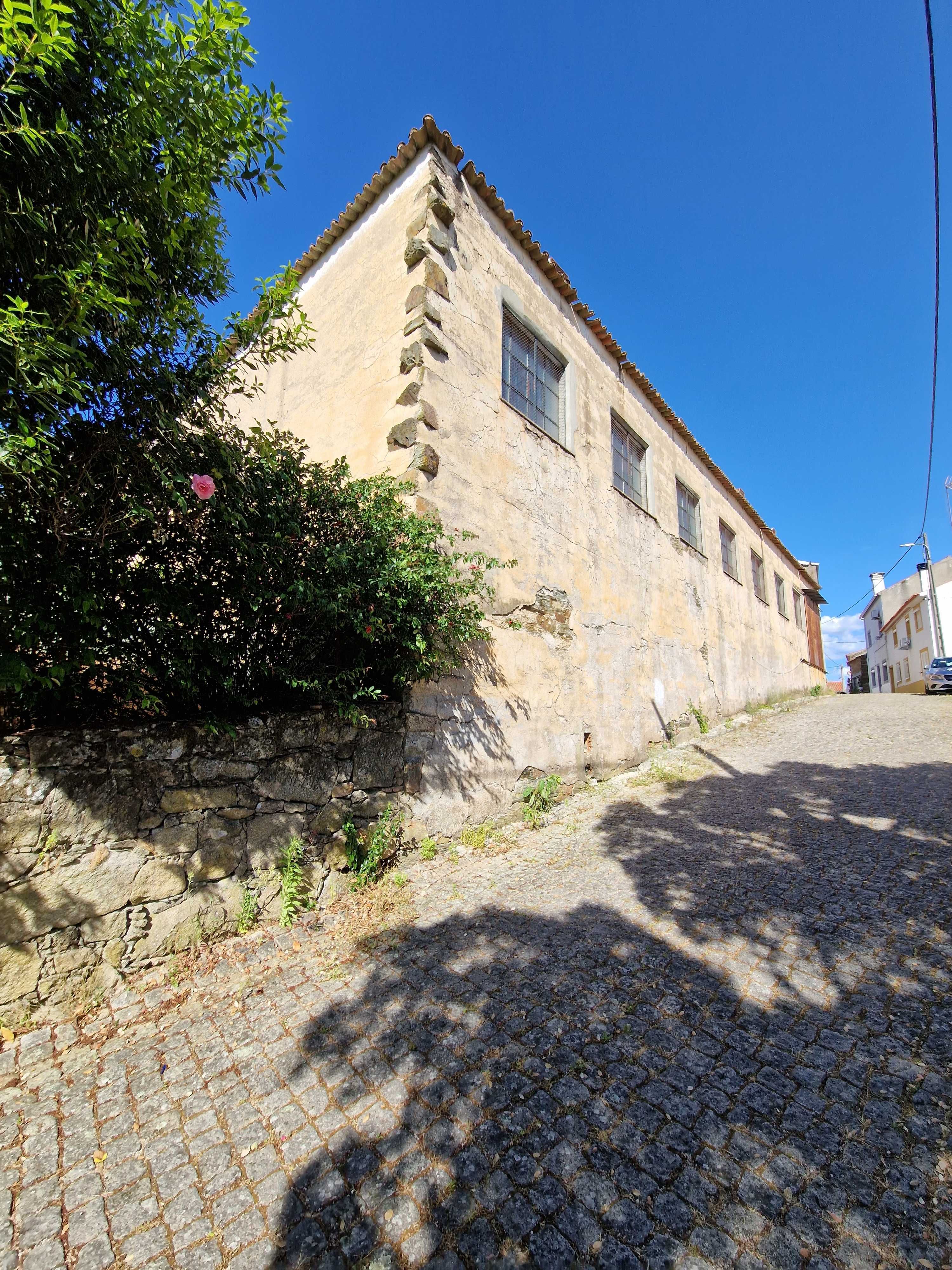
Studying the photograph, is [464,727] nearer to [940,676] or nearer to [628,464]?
[628,464]

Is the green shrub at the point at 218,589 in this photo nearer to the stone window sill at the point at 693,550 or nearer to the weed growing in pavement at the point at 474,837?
the weed growing in pavement at the point at 474,837

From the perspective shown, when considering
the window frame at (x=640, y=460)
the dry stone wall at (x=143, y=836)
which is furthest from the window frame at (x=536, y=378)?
the dry stone wall at (x=143, y=836)

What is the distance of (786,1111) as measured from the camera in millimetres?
1944

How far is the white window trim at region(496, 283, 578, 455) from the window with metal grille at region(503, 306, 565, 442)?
3 cm

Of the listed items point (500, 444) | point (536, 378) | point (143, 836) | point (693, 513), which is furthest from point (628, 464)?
point (143, 836)

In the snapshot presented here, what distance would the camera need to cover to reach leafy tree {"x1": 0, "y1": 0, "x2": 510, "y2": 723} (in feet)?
6.81

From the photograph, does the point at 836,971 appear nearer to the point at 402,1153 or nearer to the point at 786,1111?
the point at 786,1111

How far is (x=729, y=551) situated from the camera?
12969mm

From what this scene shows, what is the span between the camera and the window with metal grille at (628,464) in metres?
8.29

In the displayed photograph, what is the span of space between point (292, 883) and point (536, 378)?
6234 mm

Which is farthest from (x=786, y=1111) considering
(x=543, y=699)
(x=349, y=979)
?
(x=543, y=699)

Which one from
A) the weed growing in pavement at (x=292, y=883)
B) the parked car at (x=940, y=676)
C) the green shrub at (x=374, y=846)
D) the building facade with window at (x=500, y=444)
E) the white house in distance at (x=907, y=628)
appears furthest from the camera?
the white house in distance at (x=907, y=628)

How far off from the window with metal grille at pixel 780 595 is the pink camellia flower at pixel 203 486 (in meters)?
17.3

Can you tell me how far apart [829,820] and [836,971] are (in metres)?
2.70
